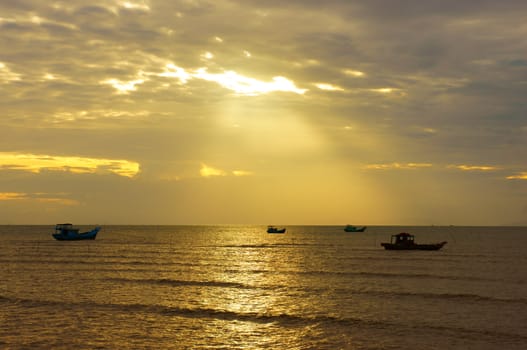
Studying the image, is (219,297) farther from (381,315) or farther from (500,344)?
(500,344)

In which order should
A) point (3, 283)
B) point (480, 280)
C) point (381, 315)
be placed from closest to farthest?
point (381, 315), point (3, 283), point (480, 280)

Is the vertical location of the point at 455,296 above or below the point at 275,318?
above

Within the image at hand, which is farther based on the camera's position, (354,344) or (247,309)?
(247,309)

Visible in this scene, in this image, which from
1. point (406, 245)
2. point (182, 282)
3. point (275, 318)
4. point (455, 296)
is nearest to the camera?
point (275, 318)

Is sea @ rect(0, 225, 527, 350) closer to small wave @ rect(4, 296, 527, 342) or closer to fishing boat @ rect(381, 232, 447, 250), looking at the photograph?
small wave @ rect(4, 296, 527, 342)

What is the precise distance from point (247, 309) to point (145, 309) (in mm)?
7399

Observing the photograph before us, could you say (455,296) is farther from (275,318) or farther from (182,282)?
(182,282)

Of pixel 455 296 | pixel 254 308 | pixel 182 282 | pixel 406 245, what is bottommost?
pixel 182 282

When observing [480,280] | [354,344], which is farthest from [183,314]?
[480,280]

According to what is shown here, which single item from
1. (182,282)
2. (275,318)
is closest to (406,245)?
(182,282)

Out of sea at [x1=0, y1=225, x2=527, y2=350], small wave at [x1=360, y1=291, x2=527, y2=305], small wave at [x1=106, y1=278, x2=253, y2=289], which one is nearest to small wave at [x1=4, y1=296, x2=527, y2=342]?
sea at [x1=0, y1=225, x2=527, y2=350]

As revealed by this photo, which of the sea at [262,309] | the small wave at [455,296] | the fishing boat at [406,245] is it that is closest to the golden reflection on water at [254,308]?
the sea at [262,309]

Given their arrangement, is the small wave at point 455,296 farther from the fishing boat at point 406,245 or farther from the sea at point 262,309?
the fishing boat at point 406,245

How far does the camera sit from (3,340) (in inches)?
1124
